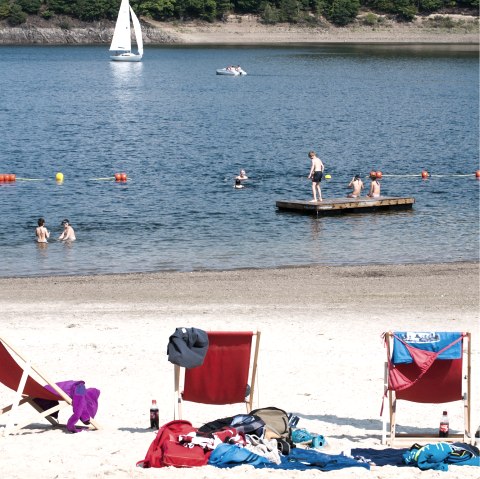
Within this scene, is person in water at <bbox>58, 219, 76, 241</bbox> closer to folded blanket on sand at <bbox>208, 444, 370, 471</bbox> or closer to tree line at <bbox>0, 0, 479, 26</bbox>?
folded blanket on sand at <bbox>208, 444, 370, 471</bbox>

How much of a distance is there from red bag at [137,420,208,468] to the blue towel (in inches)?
105

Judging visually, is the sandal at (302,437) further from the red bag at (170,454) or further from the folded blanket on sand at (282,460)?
the red bag at (170,454)

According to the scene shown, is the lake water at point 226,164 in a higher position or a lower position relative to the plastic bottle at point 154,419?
lower

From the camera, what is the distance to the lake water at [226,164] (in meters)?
30.1

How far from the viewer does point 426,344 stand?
43.4 feet

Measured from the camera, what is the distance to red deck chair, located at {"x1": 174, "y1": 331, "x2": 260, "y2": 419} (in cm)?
1360

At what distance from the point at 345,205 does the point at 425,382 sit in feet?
71.7

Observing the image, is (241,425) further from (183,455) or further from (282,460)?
(183,455)

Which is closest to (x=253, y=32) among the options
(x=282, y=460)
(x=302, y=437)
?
(x=302, y=437)

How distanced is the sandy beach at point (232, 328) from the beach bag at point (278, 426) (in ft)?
1.79

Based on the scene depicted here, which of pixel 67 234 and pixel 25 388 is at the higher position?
pixel 25 388

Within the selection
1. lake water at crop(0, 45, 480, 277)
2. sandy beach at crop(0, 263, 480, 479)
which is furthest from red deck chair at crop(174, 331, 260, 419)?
lake water at crop(0, 45, 480, 277)

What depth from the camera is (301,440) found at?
13.1 meters

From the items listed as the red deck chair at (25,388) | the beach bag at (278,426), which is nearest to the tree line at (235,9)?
the red deck chair at (25,388)
